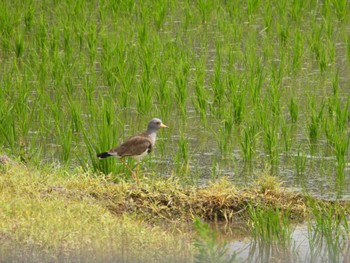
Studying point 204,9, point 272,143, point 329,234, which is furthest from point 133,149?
point 204,9

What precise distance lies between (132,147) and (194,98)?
7.20ft

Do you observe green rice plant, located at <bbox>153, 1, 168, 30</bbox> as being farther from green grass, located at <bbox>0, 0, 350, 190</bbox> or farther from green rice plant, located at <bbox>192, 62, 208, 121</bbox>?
green rice plant, located at <bbox>192, 62, 208, 121</bbox>

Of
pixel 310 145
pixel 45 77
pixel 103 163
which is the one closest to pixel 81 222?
pixel 103 163

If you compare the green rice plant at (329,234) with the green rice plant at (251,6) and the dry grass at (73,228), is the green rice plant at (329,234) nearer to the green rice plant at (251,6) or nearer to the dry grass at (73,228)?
the dry grass at (73,228)

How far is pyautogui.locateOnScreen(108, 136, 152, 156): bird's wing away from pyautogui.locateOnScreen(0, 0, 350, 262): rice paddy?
189 millimetres

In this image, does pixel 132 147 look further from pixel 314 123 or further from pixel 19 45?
pixel 19 45

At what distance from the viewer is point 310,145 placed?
300 inches

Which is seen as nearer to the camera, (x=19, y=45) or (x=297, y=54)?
(x=297, y=54)

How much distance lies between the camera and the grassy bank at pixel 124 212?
17.0ft

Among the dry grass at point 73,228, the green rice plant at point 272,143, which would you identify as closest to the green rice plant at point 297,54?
A: the green rice plant at point 272,143

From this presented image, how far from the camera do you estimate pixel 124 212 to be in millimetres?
6016

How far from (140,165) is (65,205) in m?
1.61

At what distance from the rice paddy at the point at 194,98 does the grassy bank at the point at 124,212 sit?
0.02m

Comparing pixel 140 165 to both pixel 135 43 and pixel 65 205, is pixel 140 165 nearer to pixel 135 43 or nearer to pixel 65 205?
pixel 65 205
